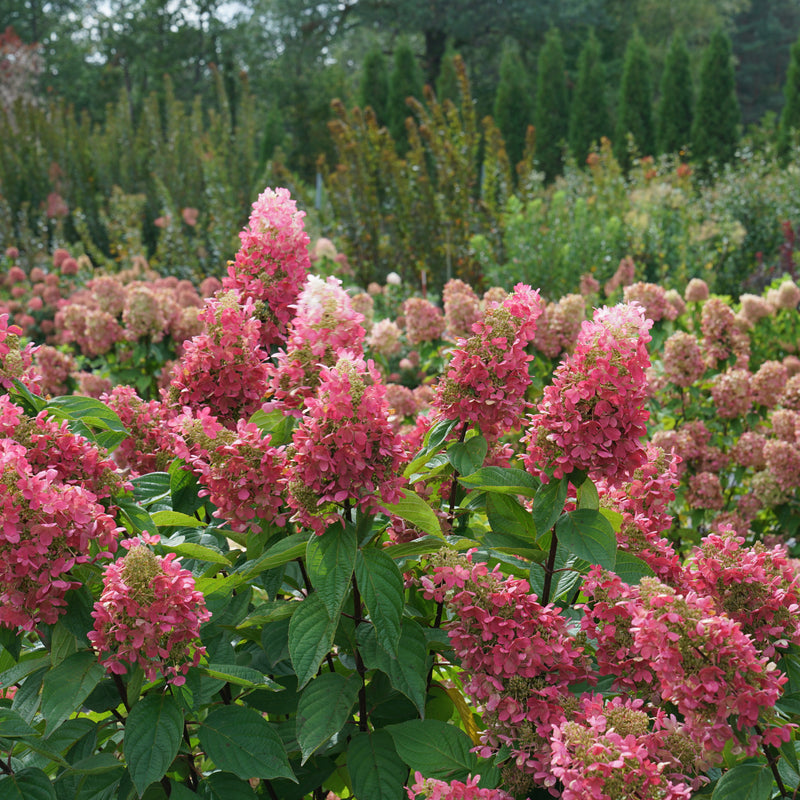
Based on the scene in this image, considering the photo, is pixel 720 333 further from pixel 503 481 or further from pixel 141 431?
pixel 141 431

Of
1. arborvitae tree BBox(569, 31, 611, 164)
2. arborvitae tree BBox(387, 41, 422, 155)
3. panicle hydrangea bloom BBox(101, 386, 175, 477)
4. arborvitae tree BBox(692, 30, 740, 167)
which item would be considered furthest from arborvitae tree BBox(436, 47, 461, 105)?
panicle hydrangea bloom BBox(101, 386, 175, 477)

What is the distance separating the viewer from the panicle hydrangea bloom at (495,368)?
1.55 m

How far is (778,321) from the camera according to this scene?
440 centimetres

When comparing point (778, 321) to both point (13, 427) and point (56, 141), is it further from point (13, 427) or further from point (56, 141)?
point (56, 141)

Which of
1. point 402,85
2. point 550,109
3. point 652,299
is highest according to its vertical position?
point 402,85

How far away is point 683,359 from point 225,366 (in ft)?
7.15

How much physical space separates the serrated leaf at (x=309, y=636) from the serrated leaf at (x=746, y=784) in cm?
62

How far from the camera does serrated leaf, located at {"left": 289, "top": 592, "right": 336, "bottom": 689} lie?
1.28 meters

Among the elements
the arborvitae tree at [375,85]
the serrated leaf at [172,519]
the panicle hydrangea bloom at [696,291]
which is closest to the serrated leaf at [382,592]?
the serrated leaf at [172,519]

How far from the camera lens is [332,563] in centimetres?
131

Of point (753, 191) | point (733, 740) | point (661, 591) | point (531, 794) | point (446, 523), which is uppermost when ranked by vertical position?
point (661, 591)

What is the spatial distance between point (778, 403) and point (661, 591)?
2.70 metres

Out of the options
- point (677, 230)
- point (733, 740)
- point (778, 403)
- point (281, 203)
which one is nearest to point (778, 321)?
Result: point (778, 403)

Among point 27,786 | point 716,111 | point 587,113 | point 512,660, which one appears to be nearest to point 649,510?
point 512,660
